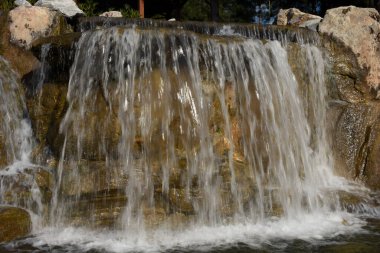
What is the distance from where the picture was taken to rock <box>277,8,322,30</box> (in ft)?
35.9

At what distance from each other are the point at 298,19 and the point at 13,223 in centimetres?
869

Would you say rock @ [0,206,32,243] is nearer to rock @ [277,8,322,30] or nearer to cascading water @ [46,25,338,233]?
cascading water @ [46,25,338,233]

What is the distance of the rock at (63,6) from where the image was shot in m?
9.74

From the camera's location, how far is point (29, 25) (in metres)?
8.76

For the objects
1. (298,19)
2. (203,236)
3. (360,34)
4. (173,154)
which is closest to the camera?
(203,236)

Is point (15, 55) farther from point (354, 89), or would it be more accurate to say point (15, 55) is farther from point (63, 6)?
point (354, 89)

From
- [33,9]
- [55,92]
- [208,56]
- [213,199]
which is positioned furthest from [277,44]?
[33,9]

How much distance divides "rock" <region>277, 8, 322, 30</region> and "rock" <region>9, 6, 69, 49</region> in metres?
5.67

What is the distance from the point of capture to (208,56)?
Answer: 23.5ft

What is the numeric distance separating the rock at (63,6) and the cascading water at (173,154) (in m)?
3.07

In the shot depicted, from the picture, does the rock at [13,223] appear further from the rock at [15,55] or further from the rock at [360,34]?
the rock at [360,34]

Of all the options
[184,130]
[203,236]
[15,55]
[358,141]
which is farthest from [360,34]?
[15,55]

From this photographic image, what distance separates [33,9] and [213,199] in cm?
523

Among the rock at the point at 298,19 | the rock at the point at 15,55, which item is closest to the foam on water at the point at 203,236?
the rock at the point at 15,55
